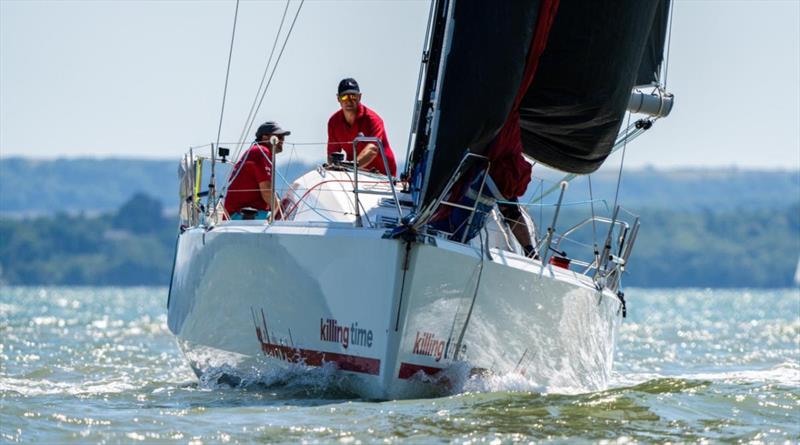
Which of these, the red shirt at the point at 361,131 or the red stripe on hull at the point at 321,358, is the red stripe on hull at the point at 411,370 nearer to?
the red stripe on hull at the point at 321,358

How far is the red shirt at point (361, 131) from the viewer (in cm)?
1126

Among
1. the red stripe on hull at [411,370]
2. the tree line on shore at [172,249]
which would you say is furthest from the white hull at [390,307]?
the tree line on shore at [172,249]

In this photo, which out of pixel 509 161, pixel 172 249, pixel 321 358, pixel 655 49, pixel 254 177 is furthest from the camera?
pixel 172 249

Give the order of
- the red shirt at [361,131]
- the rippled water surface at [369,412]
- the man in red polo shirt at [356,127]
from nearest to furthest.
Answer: the rippled water surface at [369,412] → the man in red polo shirt at [356,127] → the red shirt at [361,131]

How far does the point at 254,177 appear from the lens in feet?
35.8

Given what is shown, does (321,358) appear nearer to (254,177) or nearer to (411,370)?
(411,370)

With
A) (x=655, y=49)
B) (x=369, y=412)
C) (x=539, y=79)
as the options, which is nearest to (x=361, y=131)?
(x=539, y=79)

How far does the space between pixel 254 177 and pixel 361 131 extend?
91cm

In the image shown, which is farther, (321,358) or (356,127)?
(356,127)

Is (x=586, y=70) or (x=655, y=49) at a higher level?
(x=655, y=49)

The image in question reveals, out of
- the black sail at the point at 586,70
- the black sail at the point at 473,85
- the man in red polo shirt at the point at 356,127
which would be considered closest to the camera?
the black sail at the point at 473,85

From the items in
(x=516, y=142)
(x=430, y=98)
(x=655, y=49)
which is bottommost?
(x=516, y=142)

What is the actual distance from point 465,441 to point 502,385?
1.63 m

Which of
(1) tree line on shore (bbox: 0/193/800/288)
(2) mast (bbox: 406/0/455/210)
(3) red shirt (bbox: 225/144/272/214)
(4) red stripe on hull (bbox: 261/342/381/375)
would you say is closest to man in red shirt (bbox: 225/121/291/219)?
(3) red shirt (bbox: 225/144/272/214)
